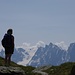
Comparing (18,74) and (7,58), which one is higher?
(7,58)

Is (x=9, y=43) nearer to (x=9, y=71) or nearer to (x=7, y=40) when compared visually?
(x=7, y=40)

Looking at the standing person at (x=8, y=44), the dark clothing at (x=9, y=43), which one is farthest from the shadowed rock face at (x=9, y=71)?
the dark clothing at (x=9, y=43)

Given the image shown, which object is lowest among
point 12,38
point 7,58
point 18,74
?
point 18,74

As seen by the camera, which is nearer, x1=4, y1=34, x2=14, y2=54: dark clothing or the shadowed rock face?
the shadowed rock face

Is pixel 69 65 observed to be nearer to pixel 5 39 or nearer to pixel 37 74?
pixel 37 74

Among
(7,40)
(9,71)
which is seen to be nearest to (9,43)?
(7,40)

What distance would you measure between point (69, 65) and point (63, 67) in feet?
6.30

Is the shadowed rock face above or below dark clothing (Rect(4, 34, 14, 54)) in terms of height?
below

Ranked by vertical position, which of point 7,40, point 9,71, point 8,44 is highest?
point 7,40

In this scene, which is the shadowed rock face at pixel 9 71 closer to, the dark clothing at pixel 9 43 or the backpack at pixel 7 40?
the dark clothing at pixel 9 43

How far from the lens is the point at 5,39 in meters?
27.2

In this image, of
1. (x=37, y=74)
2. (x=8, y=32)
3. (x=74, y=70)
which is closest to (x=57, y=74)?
(x=37, y=74)

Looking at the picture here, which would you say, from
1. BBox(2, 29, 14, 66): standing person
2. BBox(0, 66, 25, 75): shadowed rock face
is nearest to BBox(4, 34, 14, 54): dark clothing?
BBox(2, 29, 14, 66): standing person

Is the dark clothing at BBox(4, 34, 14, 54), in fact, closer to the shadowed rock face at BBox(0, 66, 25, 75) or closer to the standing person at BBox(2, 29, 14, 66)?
the standing person at BBox(2, 29, 14, 66)
